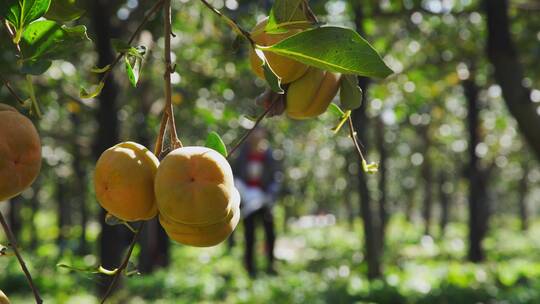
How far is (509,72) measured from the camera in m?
2.56

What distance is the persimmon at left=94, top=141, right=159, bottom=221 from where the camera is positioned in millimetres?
710

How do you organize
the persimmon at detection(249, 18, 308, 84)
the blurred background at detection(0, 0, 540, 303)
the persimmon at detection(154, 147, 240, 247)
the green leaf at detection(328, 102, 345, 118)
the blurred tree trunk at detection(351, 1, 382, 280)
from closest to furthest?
the persimmon at detection(154, 147, 240, 247)
the persimmon at detection(249, 18, 308, 84)
the green leaf at detection(328, 102, 345, 118)
the blurred background at detection(0, 0, 540, 303)
the blurred tree trunk at detection(351, 1, 382, 280)

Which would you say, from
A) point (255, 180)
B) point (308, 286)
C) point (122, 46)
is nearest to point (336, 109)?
point (122, 46)

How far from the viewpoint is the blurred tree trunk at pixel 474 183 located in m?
7.54

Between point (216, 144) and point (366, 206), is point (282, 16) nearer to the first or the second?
point (216, 144)

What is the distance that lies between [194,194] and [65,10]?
343 millimetres

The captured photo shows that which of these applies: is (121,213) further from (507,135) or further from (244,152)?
(507,135)

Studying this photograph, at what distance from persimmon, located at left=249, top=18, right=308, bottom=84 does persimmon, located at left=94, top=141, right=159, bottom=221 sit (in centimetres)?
17

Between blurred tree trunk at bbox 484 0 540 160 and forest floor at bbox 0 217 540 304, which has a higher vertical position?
blurred tree trunk at bbox 484 0 540 160

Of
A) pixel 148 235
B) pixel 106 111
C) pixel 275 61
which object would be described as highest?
pixel 275 61

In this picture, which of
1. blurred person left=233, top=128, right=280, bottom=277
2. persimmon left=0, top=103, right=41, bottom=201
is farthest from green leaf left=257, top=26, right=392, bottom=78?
blurred person left=233, top=128, right=280, bottom=277

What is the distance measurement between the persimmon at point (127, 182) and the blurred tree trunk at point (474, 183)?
696cm

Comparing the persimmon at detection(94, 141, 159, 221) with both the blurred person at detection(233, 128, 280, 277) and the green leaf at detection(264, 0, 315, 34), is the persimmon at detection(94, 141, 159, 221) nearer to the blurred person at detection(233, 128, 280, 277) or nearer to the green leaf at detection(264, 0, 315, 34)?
the green leaf at detection(264, 0, 315, 34)

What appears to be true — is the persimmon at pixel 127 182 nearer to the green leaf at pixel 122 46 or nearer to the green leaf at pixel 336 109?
the green leaf at pixel 122 46
